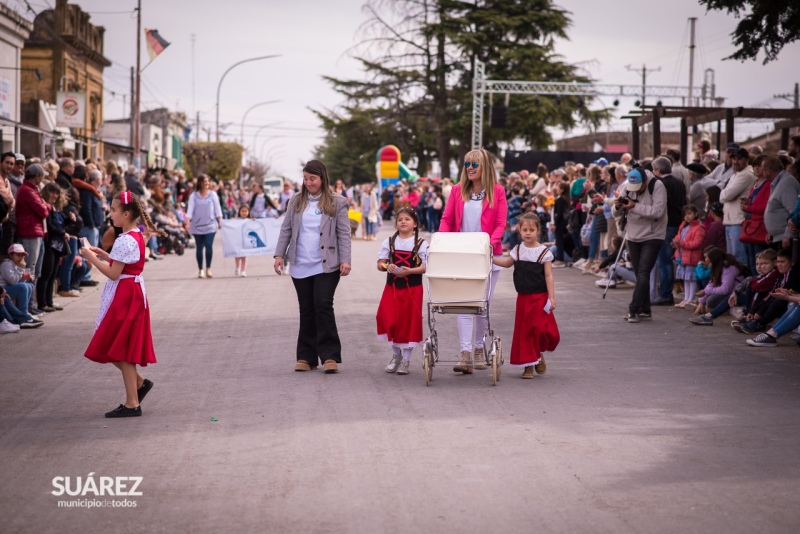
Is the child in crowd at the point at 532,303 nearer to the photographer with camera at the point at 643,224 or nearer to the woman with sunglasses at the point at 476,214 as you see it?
the woman with sunglasses at the point at 476,214

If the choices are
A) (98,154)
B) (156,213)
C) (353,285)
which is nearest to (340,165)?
(98,154)

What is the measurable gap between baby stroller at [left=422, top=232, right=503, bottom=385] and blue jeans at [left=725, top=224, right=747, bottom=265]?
603 cm

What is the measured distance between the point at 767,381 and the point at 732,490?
3.80m

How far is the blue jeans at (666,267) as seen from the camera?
15234 millimetres

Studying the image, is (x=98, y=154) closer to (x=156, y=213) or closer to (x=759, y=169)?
(x=156, y=213)

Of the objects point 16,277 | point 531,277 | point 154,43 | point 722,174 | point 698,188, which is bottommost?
point 16,277

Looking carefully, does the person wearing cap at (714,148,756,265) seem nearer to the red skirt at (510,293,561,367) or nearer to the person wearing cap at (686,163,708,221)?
the person wearing cap at (686,163,708,221)

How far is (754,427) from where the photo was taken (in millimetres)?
7465

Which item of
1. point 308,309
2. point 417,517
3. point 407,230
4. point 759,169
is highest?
point 759,169

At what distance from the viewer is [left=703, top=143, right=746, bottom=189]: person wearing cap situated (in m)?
14.8

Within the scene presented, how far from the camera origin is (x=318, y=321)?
389 inches

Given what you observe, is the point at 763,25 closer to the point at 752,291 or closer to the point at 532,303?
the point at 752,291

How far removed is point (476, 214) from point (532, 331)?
3.92 ft

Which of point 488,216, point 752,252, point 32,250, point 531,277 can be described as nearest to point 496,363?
point 531,277
